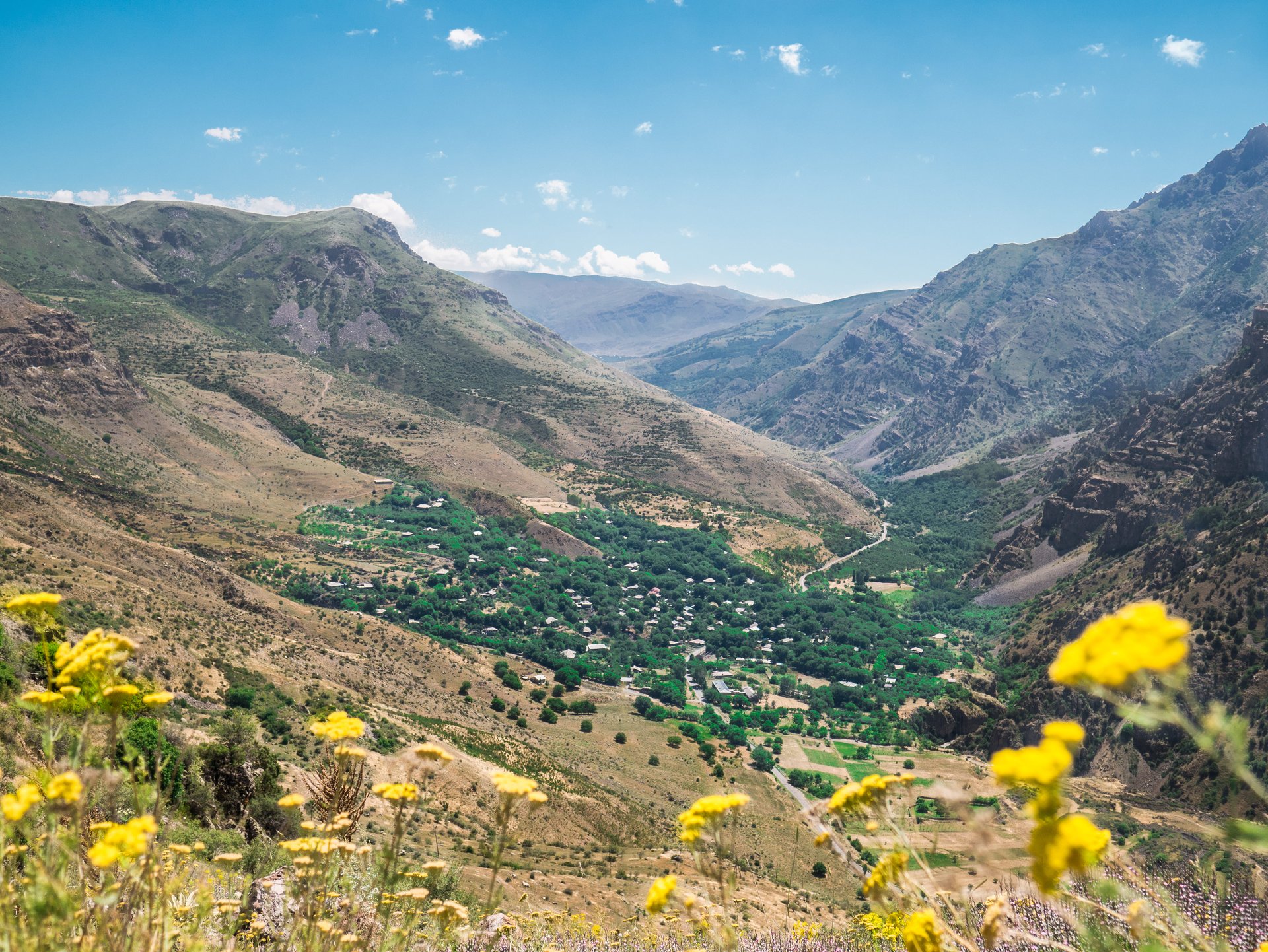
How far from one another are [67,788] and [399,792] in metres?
1.81

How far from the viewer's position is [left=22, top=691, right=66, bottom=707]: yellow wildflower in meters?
4.17

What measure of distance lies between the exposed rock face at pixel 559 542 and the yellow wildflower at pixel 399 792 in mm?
96382

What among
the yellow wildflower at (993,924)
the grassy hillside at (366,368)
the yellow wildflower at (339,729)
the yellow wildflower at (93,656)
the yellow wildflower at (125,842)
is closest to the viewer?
the yellow wildflower at (125,842)

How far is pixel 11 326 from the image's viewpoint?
291ft

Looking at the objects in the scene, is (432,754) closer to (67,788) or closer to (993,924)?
(67,788)

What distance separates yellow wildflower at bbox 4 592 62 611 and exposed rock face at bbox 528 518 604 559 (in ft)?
317

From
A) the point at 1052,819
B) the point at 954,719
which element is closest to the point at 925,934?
the point at 1052,819

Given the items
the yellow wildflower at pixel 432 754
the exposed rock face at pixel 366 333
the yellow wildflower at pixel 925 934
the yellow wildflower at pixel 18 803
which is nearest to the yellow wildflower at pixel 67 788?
the yellow wildflower at pixel 18 803

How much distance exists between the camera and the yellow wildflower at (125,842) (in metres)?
3.58

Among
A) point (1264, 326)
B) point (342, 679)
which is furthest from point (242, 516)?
point (1264, 326)

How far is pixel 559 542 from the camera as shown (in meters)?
102

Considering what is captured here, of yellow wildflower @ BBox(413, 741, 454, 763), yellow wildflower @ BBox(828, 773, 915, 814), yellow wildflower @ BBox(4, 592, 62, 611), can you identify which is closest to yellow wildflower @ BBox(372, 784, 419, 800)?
yellow wildflower @ BBox(413, 741, 454, 763)

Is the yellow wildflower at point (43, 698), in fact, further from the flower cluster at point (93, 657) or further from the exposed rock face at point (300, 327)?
the exposed rock face at point (300, 327)

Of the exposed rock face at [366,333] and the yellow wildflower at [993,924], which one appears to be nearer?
the yellow wildflower at [993,924]
